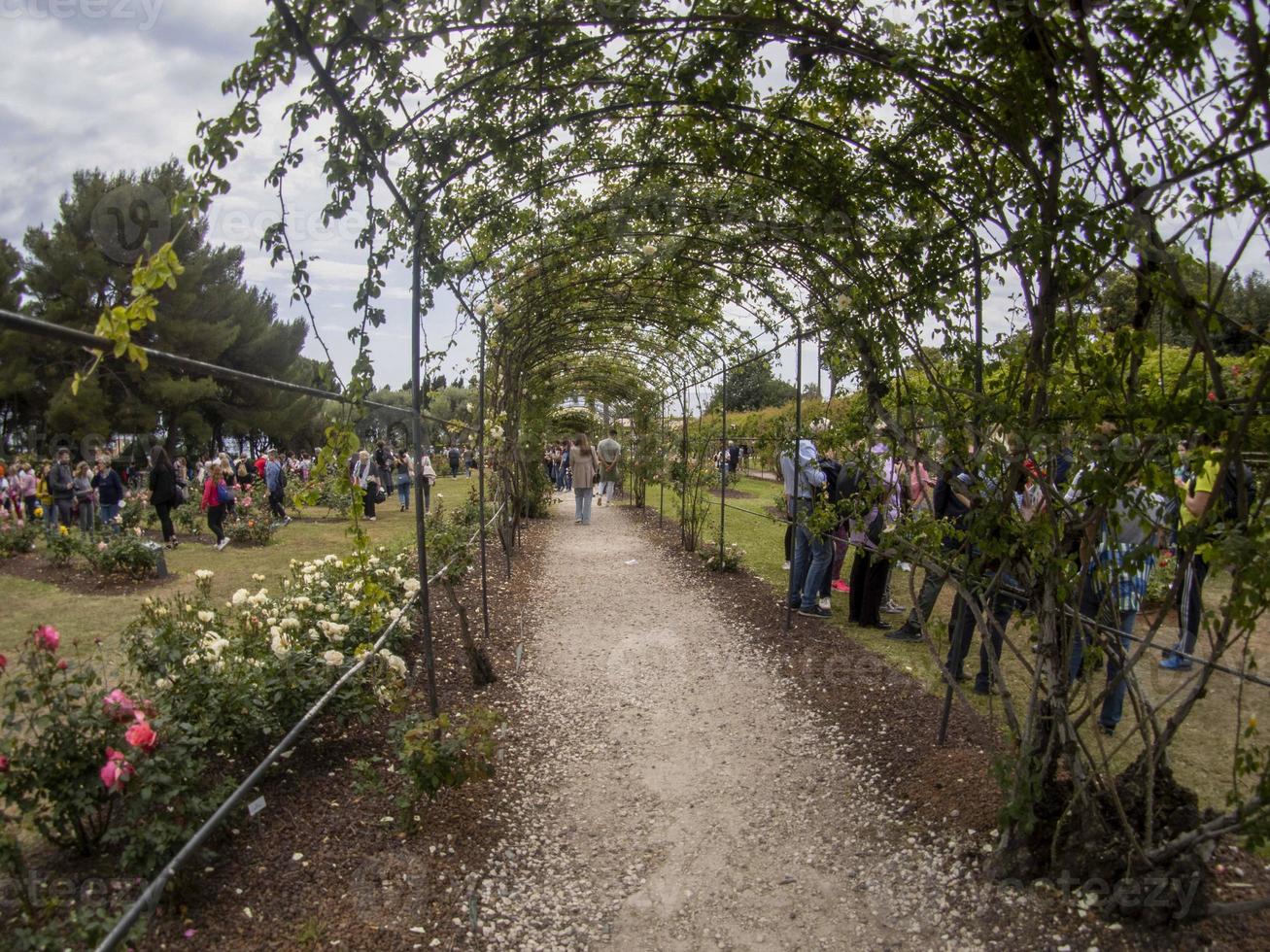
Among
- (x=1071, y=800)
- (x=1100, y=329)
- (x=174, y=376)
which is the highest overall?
(x=1100, y=329)

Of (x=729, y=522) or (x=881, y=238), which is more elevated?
(x=881, y=238)

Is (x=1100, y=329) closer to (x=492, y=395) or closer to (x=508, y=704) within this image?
(x=508, y=704)

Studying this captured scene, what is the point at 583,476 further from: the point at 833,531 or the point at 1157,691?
the point at 1157,691

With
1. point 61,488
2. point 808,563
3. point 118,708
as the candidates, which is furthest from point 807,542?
point 61,488

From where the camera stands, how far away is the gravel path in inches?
112

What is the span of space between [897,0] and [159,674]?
3.76 meters

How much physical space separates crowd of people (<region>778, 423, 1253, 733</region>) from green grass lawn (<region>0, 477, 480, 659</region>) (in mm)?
2440

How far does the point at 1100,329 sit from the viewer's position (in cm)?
276

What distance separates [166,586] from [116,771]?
762 cm

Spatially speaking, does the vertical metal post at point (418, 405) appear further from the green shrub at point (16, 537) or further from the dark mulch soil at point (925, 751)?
the green shrub at point (16, 537)

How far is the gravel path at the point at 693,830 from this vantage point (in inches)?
112

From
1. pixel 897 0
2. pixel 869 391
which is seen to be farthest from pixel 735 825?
pixel 897 0

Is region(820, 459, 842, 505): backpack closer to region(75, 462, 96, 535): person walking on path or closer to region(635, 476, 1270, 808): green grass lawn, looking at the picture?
region(635, 476, 1270, 808): green grass lawn

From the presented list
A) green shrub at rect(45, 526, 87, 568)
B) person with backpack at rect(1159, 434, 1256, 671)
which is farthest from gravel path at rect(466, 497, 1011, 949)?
green shrub at rect(45, 526, 87, 568)
